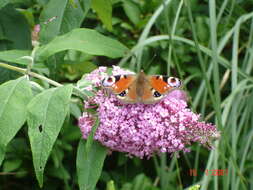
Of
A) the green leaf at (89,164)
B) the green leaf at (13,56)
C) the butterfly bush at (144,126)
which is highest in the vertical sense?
the green leaf at (13,56)

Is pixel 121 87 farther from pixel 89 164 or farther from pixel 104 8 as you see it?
pixel 104 8

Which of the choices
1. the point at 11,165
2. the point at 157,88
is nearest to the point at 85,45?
the point at 157,88

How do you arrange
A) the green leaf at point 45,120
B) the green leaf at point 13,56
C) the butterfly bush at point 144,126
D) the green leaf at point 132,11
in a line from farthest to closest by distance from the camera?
the green leaf at point 132,11
the green leaf at point 13,56
the butterfly bush at point 144,126
the green leaf at point 45,120

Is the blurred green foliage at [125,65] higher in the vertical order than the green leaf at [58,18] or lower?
lower

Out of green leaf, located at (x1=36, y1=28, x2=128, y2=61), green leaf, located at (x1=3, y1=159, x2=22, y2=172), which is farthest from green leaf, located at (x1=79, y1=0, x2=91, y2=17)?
green leaf, located at (x1=3, y1=159, x2=22, y2=172)

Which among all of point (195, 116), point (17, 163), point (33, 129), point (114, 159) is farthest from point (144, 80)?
point (114, 159)

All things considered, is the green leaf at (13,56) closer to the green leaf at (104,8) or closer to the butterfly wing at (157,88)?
the green leaf at (104,8)

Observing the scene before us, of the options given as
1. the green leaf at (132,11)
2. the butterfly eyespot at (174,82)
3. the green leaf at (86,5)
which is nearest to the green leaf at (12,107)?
the green leaf at (86,5)
